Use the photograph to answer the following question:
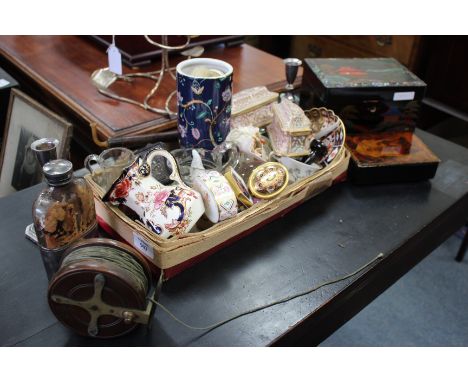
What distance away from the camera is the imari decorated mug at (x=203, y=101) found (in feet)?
3.17

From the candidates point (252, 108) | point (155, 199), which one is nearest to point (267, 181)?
point (155, 199)

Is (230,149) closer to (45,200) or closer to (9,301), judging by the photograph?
(45,200)

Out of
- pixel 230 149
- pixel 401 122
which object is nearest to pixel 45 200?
pixel 230 149

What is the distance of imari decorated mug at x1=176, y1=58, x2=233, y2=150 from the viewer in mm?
967

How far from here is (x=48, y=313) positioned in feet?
2.57

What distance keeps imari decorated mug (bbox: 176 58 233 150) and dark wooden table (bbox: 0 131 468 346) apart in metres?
0.25

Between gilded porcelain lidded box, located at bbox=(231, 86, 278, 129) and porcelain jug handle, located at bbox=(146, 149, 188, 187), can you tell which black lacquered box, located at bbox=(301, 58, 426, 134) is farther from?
porcelain jug handle, located at bbox=(146, 149, 188, 187)

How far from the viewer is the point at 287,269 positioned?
886mm

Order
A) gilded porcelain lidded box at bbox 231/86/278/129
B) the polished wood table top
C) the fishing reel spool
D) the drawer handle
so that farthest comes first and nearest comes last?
1. the drawer handle
2. the polished wood table top
3. gilded porcelain lidded box at bbox 231/86/278/129
4. the fishing reel spool

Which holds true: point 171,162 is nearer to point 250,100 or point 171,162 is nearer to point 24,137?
point 250,100

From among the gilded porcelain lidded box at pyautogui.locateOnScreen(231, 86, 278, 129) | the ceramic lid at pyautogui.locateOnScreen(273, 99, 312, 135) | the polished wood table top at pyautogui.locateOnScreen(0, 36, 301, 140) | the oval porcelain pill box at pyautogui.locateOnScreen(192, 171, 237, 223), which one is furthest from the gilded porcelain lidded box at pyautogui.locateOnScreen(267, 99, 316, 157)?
the polished wood table top at pyautogui.locateOnScreen(0, 36, 301, 140)

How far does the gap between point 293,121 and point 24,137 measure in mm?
921

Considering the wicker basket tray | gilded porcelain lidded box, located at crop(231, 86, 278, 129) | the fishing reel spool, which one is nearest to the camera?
the fishing reel spool

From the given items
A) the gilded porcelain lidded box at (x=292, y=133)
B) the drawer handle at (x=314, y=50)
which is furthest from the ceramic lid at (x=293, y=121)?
the drawer handle at (x=314, y=50)
